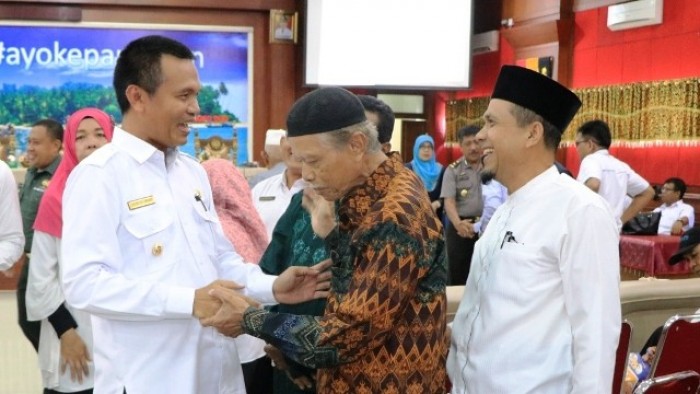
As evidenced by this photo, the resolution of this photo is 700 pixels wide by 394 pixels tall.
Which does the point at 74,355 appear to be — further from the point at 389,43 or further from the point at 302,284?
the point at 389,43

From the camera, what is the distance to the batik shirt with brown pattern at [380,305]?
168cm

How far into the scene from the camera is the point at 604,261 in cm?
186

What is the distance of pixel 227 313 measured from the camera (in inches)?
74.4

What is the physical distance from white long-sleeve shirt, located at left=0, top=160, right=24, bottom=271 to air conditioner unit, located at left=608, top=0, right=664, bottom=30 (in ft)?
24.1

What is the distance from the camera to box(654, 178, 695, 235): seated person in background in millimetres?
7945

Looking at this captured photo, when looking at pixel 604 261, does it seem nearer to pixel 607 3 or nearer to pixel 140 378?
pixel 140 378

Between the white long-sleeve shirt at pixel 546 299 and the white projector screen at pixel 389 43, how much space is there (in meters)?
8.49

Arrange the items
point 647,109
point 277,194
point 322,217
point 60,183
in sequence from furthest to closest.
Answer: point 647,109 < point 277,194 < point 60,183 < point 322,217

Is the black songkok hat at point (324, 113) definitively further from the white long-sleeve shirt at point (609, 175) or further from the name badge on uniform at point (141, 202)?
the white long-sleeve shirt at point (609, 175)

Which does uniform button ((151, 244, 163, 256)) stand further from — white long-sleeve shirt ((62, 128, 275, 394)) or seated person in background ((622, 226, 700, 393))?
seated person in background ((622, 226, 700, 393))

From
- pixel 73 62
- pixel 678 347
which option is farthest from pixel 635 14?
pixel 678 347

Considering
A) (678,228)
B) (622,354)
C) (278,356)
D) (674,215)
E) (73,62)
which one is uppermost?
(73,62)

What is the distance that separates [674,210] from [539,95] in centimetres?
655

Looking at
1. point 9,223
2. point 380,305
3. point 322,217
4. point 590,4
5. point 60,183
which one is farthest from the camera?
point 590,4
